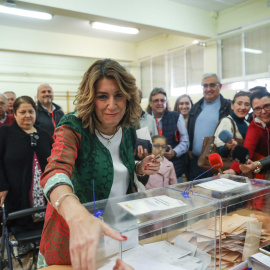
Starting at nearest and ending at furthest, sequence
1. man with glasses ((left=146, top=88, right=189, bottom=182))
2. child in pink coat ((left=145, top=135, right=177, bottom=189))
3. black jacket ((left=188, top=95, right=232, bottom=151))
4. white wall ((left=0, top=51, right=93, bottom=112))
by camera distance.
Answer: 1. child in pink coat ((left=145, top=135, right=177, bottom=189))
2. black jacket ((left=188, top=95, right=232, bottom=151))
3. man with glasses ((left=146, top=88, right=189, bottom=182))
4. white wall ((left=0, top=51, right=93, bottom=112))

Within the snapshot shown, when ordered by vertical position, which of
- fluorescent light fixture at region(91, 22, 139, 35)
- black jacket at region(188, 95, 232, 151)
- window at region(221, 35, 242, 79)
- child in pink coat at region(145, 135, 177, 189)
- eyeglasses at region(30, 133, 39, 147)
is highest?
fluorescent light fixture at region(91, 22, 139, 35)

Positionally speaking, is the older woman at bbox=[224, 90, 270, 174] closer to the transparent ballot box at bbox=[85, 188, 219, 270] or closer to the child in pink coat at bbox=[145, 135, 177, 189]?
the child in pink coat at bbox=[145, 135, 177, 189]

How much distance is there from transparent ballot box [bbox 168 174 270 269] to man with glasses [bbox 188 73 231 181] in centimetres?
171

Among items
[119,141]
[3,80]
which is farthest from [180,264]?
[3,80]

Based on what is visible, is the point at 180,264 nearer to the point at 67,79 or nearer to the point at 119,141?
the point at 119,141

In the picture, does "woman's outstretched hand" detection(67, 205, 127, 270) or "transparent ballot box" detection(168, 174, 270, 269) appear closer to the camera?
"woman's outstretched hand" detection(67, 205, 127, 270)

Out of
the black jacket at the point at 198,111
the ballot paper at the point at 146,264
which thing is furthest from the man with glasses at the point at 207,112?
the ballot paper at the point at 146,264

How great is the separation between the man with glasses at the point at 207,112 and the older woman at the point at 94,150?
1792mm

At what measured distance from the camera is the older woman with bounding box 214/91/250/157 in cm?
246

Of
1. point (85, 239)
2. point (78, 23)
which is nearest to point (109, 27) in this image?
point (78, 23)

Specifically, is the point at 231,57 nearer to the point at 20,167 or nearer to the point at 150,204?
the point at 20,167

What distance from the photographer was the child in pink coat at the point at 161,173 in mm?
2771

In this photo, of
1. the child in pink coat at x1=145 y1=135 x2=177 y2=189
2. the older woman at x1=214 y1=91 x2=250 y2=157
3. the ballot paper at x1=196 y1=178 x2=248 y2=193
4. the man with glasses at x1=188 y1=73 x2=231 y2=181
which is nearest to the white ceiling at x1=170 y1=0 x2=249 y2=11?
the man with glasses at x1=188 y1=73 x2=231 y2=181

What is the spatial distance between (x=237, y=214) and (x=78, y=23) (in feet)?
20.4
